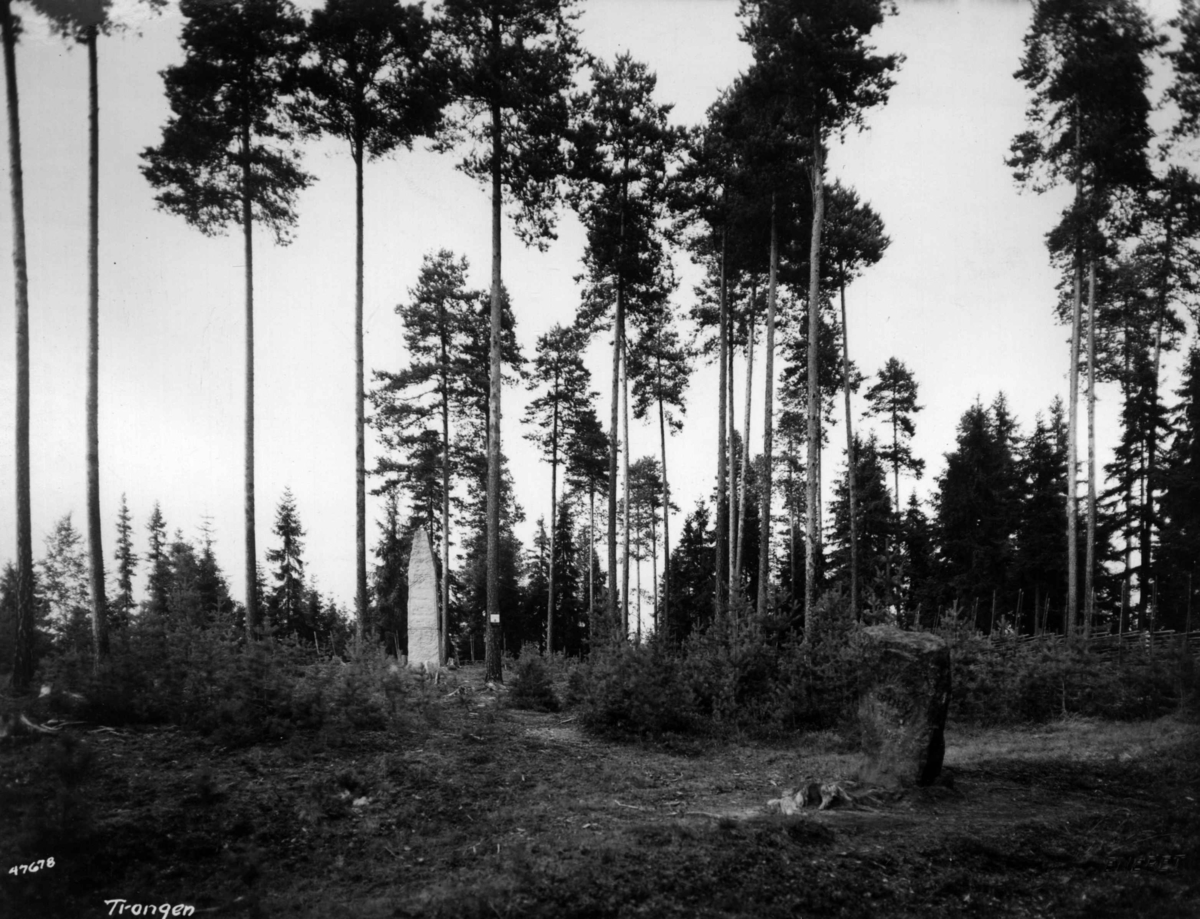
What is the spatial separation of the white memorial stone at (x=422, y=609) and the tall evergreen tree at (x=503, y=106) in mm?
1814

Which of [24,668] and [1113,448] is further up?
[1113,448]

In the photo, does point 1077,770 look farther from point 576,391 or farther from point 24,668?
point 576,391

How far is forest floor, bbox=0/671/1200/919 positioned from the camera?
11.8ft

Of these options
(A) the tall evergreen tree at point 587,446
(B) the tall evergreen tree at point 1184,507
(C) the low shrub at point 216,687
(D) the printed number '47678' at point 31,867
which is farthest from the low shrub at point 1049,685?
(A) the tall evergreen tree at point 587,446

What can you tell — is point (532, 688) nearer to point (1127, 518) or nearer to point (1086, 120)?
point (1086, 120)

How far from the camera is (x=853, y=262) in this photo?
1930 centimetres

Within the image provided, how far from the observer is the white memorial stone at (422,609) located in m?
14.0

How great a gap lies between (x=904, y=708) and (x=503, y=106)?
42.2ft

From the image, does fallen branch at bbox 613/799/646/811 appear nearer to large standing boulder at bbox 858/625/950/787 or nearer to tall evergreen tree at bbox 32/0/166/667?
large standing boulder at bbox 858/625/950/787

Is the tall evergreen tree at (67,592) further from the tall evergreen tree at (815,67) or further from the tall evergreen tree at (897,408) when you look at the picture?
the tall evergreen tree at (897,408)

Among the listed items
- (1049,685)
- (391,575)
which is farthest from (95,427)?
(391,575)

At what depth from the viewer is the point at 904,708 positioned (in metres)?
6.48

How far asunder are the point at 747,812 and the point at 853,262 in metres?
18.0

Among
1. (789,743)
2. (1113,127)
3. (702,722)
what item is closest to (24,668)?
(702,722)
